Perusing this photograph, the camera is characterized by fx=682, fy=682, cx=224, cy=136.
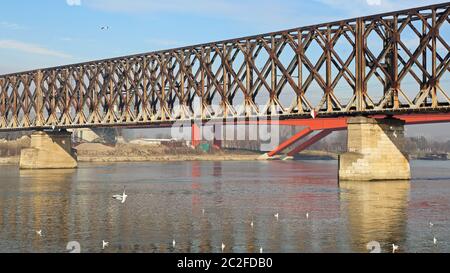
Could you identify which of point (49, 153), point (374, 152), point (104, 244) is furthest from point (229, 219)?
point (49, 153)

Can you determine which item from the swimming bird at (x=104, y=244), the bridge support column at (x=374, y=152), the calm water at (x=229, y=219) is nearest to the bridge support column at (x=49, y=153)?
the calm water at (x=229, y=219)

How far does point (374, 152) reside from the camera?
88.2 m

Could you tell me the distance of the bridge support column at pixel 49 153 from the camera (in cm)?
14738

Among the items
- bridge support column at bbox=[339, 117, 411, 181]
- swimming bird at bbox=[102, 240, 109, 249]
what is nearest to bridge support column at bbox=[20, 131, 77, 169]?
bridge support column at bbox=[339, 117, 411, 181]

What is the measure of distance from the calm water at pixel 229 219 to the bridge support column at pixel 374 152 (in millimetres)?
6447

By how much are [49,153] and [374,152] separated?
279ft

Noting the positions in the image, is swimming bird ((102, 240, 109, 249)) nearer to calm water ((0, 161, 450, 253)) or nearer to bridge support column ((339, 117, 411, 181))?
calm water ((0, 161, 450, 253))

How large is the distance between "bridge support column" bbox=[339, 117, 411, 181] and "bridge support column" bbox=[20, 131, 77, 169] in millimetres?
78089

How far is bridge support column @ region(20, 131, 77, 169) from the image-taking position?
147375mm

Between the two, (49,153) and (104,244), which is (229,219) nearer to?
(104,244)

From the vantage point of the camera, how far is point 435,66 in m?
90.5

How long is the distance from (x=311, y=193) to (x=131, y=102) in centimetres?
7809

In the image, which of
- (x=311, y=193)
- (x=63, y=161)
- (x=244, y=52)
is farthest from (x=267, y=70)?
(x=63, y=161)
